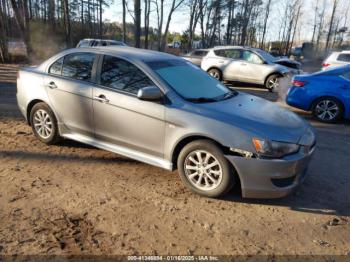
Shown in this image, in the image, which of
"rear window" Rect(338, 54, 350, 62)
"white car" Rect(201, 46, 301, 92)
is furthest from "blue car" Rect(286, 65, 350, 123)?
"rear window" Rect(338, 54, 350, 62)

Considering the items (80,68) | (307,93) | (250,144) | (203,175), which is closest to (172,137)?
(203,175)

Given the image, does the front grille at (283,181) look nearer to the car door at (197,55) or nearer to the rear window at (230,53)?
the rear window at (230,53)

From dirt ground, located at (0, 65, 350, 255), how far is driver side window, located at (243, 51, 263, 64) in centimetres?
832

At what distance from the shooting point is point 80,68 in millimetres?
4781

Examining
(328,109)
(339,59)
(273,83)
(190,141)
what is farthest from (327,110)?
(339,59)

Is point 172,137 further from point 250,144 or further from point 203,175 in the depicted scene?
point 250,144

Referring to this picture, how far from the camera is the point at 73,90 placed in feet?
15.4

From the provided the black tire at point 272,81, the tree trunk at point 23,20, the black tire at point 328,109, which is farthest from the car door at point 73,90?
the tree trunk at point 23,20

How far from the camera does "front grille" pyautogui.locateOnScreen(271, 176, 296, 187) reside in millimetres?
3572

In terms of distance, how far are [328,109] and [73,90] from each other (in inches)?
234

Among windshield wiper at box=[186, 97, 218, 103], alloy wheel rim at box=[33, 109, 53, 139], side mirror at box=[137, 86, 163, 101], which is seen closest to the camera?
side mirror at box=[137, 86, 163, 101]

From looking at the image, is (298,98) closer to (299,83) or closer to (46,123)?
(299,83)

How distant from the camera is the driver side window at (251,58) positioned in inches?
498

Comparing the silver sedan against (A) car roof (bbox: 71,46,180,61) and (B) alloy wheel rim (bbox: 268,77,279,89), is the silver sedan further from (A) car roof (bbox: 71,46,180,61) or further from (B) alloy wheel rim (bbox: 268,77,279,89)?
(B) alloy wheel rim (bbox: 268,77,279,89)
